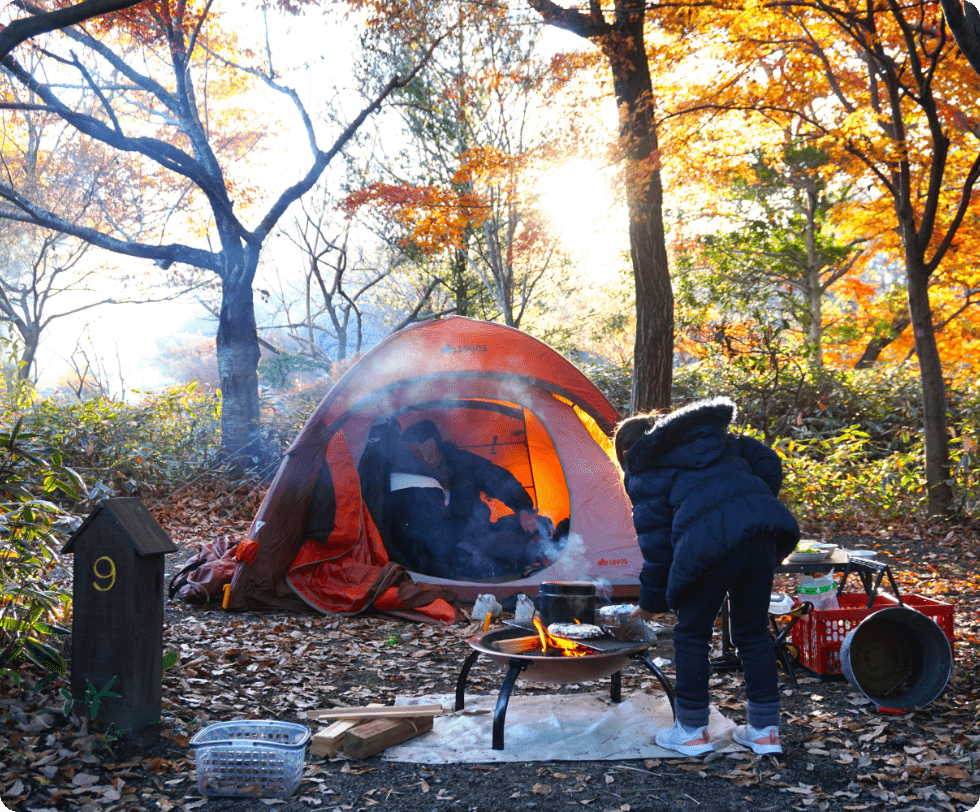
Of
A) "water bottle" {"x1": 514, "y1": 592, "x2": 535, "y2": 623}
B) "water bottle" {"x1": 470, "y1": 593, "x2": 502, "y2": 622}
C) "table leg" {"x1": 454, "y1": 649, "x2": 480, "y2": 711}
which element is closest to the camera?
"table leg" {"x1": 454, "y1": 649, "x2": 480, "y2": 711}

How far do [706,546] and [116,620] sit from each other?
83.6 inches

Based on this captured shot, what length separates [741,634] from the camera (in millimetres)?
2746

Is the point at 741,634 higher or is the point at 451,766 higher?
the point at 741,634

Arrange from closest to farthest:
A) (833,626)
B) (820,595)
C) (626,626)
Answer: (626,626) → (833,626) → (820,595)

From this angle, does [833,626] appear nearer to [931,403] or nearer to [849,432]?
[931,403]

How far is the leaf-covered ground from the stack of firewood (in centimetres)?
6

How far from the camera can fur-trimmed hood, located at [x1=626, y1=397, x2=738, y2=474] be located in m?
2.75

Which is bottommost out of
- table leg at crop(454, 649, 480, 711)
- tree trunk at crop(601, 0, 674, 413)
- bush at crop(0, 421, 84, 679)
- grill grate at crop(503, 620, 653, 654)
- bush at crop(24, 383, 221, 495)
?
table leg at crop(454, 649, 480, 711)

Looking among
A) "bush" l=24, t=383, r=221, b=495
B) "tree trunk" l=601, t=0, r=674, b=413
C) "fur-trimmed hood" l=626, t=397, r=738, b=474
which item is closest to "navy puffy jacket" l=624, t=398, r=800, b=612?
"fur-trimmed hood" l=626, t=397, r=738, b=474

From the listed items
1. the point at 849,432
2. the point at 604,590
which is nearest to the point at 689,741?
the point at 604,590

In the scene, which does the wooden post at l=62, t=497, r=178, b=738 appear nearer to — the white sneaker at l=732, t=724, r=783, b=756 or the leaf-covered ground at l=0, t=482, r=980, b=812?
the leaf-covered ground at l=0, t=482, r=980, b=812

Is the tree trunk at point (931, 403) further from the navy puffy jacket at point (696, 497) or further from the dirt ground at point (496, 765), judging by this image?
the navy puffy jacket at point (696, 497)

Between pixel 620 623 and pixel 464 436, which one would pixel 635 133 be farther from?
pixel 620 623

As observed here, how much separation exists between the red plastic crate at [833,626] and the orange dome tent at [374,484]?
1.55 metres
